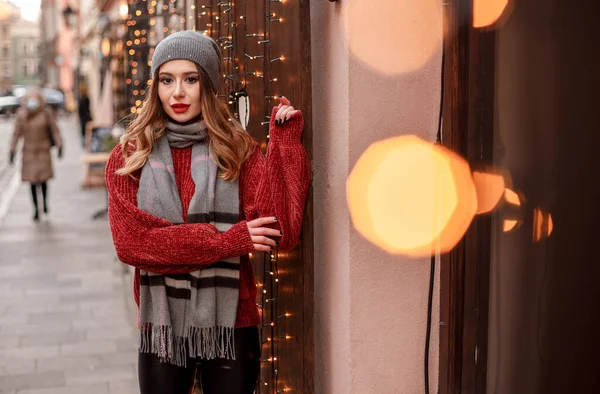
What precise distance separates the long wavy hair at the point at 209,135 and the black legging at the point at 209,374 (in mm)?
641

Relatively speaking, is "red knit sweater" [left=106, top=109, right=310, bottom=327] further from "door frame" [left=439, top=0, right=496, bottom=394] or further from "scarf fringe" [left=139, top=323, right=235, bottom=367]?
"door frame" [left=439, top=0, right=496, bottom=394]

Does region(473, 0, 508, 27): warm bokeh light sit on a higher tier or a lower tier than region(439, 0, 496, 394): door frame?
higher

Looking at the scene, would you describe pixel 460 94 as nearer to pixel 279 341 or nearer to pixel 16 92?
pixel 279 341

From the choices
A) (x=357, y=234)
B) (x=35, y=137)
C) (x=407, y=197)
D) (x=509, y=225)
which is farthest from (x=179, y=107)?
(x=35, y=137)

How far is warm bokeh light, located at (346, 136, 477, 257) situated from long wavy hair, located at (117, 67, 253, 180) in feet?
1.39

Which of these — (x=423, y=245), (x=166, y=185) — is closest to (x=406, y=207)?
(x=423, y=245)

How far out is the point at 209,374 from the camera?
2.95m

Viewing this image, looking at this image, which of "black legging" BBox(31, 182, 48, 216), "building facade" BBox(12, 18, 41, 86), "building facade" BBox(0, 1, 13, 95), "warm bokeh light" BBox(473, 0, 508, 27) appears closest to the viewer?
"warm bokeh light" BBox(473, 0, 508, 27)

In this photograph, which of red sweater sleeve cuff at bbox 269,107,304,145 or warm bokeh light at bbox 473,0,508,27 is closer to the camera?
warm bokeh light at bbox 473,0,508,27

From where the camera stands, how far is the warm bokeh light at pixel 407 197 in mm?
2854

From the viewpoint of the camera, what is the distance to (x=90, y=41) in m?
31.6

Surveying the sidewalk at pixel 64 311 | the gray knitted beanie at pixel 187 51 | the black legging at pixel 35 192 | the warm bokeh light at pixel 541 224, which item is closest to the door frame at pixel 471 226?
A: the warm bokeh light at pixel 541 224

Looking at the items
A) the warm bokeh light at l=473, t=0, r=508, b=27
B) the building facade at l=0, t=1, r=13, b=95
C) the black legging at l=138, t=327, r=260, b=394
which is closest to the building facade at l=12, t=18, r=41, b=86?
the building facade at l=0, t=1, r=13, b=95

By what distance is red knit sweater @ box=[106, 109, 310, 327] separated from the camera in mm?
2730
